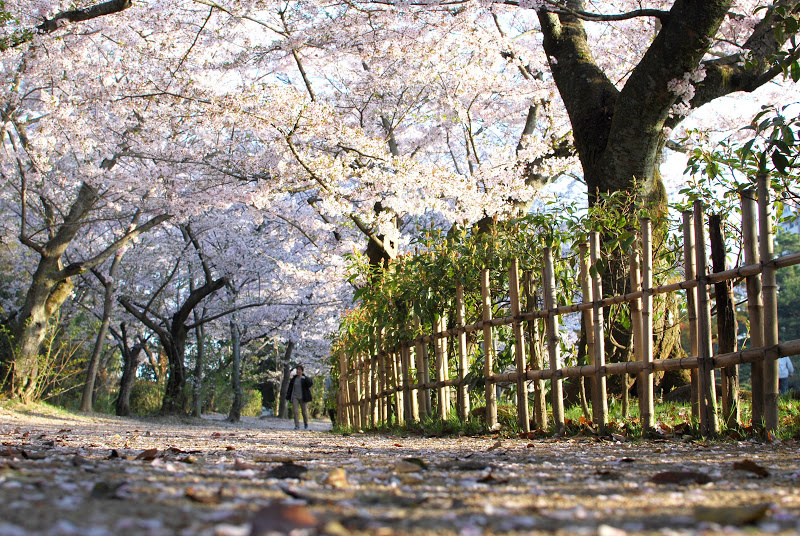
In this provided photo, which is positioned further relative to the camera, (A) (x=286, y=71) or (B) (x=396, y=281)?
(A) (x=286, y=71)

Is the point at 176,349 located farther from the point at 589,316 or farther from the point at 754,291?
the point at 754,291

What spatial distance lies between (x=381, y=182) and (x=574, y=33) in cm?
496

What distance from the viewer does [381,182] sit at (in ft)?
40.0

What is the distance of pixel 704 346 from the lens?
400cm

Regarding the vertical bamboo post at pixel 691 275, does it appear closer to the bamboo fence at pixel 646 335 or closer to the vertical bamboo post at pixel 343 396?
the bamboo fence at pixel 646 335

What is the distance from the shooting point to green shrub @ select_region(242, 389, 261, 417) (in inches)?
1025

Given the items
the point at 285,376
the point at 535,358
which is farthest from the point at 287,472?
the point at 285,376

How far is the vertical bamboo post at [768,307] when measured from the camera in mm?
3664

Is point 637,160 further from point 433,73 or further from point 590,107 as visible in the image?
point 433,73

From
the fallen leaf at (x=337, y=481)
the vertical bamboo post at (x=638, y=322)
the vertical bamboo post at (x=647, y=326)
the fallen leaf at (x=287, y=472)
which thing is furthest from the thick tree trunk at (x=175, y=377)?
the fallen leaf at (x=337, y=481)

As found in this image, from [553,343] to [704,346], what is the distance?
3.56 ft

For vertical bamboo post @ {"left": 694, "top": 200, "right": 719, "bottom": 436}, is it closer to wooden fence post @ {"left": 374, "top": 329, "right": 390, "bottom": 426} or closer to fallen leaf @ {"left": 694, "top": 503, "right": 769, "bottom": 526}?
fallen leaf @ {"left": 694, "top": 503, "right": 769, "bottom": 526}

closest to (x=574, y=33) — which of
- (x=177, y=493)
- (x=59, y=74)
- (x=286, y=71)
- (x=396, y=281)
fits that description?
(x=396, y=281)

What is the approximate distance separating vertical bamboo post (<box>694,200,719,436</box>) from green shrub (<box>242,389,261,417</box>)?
2286 centimetres
